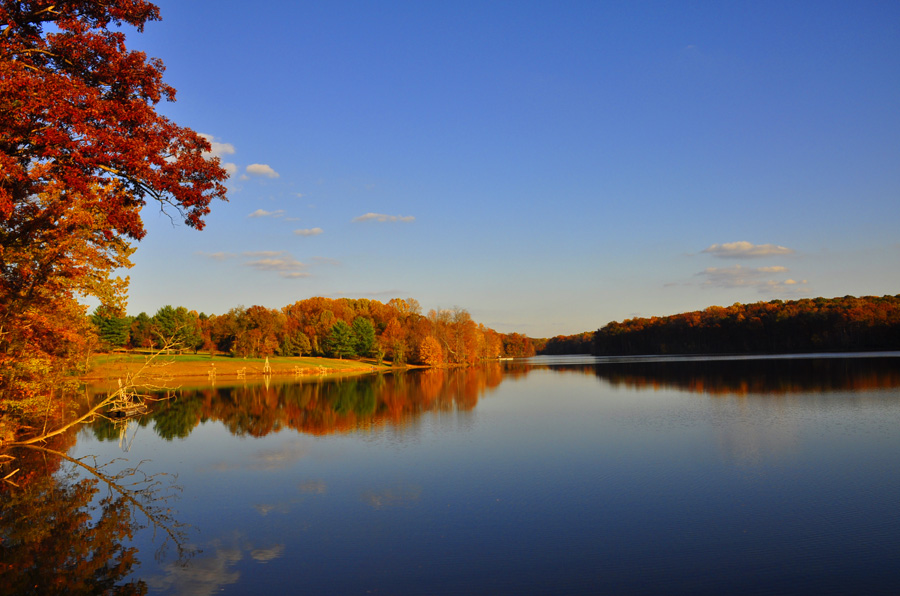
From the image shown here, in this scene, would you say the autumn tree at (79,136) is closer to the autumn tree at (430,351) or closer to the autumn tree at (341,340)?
the autumn tree at (341,340)

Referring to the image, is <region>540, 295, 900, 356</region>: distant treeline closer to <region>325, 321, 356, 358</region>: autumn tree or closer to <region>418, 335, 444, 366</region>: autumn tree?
<region>418, 335, 444, 366</region>: autumn tree

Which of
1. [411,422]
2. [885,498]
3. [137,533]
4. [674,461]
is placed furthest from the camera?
[411,422]

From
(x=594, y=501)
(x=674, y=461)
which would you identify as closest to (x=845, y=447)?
(x=674, y=461)

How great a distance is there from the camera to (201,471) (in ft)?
48.5

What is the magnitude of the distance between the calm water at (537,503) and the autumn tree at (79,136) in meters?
5.66

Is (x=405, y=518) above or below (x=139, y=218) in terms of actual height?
below

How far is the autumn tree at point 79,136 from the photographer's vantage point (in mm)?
7918

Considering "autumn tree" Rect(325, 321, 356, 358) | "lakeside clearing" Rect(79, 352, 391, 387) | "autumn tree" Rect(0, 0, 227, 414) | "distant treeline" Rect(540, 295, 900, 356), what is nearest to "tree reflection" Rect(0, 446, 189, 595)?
"autumn tree" Rect(0, 0, 227, 414)

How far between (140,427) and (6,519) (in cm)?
1467

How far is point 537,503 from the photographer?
1081cm

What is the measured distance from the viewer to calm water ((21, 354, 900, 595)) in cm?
749

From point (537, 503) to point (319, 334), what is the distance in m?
85.2

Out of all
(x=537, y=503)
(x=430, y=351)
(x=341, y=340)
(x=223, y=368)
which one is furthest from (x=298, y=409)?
(x=430, y=351)

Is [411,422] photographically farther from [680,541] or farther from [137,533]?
[680,541]
